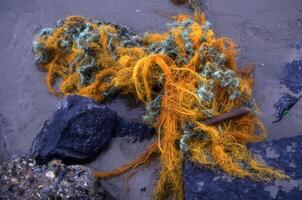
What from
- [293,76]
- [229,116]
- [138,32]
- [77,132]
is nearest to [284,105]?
[293,76]

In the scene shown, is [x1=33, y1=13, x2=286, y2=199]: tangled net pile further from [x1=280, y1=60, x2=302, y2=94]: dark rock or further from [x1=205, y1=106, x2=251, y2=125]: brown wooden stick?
[x1=280, y1=60, x2=302, y2=94]: dark rock

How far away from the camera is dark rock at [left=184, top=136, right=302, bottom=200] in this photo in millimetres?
3646

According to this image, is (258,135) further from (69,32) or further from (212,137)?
(69,32)

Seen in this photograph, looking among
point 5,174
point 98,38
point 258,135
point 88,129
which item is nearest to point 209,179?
point 258,135

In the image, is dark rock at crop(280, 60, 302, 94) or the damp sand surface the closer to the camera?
the damp sand surface

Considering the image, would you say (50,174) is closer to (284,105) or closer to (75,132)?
(75,132)

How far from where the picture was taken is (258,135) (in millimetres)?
4488

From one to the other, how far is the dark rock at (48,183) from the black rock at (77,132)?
0.28m

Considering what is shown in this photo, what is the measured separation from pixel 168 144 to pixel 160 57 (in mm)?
984

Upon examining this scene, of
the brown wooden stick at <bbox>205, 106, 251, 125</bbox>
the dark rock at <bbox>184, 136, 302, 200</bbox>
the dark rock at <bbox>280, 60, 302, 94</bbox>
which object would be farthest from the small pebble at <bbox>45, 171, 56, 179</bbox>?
the dark rock at <bbox>280, 60, 302, 94</bbox>

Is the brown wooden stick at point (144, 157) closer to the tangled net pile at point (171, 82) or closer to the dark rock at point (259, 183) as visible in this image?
the tangled net pile at point (171, 82)

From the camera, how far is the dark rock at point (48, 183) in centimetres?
384

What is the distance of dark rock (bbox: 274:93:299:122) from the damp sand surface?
0.05m

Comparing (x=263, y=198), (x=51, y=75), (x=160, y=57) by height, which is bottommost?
(x=263, y=198)
